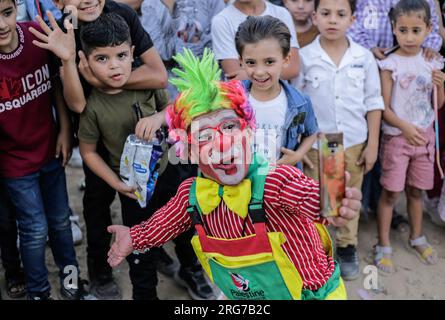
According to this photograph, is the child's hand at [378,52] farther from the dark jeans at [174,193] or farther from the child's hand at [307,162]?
the dark jeans at [174,193]

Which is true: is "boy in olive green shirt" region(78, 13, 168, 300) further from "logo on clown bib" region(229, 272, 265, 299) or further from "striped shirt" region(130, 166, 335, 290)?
"logo on clown bib" region(229, 272, 265, 299)

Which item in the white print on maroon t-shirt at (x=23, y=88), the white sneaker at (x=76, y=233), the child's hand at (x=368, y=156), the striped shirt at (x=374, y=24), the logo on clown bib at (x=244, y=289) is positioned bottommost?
the white sneaker at (x=76, y=233)

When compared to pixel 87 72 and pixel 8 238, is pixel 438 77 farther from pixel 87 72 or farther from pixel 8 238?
pixel 8 238

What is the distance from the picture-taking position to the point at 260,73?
2.66m

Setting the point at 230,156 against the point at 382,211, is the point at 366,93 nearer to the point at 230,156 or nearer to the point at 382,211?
the point at 382,211

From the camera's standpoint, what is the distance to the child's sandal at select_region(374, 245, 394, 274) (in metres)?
3.43

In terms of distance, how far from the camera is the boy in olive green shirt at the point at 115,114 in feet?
8.43

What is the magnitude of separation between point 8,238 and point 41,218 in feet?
1.14

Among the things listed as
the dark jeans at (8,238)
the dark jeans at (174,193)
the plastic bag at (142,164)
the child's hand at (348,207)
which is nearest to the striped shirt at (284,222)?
the child's hand at (348,207)

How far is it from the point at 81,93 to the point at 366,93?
1.54 metres

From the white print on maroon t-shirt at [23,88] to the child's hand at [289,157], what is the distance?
1158mm

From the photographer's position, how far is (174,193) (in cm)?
304

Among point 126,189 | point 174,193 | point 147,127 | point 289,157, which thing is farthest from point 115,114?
point 289,157
